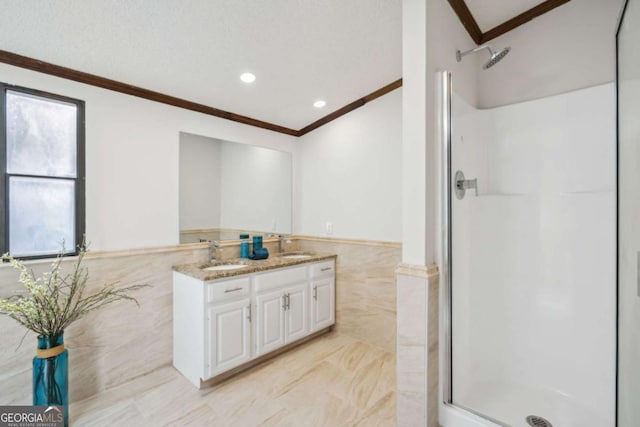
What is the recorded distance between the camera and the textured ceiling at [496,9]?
172 cm

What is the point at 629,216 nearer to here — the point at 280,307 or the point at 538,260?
the point at 538,260

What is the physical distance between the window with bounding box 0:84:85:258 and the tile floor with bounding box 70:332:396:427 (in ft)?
3.52

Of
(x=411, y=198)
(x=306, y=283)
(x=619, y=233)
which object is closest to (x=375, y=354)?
(x=306, y=283)

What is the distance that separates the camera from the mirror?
249cm

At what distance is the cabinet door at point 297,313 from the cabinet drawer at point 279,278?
0.07 metres

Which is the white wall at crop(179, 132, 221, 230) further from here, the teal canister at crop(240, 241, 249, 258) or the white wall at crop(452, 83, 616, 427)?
the white wall at crop(452, 83, 616, 427)

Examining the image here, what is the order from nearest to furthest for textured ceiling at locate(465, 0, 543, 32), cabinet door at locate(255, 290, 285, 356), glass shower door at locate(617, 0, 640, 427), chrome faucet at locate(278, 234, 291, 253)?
1. glass shower door at locate(617, 0, 640, 427)
2. textured ceiling at locate(465, 0, 543, 32)
3. cabinet door at locate(255, 290, 285, 356)
4. chrome faucet at locate(278, 234, 291, 253)

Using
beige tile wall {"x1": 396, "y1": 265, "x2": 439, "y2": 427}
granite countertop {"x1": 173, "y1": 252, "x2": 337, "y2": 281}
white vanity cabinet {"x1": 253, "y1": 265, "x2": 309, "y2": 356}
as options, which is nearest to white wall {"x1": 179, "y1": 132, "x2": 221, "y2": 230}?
granite countertop {"x1": 173, "y1": 252, "x2": 337, "y2": 281}

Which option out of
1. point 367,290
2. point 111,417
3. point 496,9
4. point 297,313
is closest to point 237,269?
point 297,313

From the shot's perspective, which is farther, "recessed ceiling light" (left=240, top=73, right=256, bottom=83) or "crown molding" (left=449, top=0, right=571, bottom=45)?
"recessed ceiling light" (left=240, top=73, right=256, bottom=83)

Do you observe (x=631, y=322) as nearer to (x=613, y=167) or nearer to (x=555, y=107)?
(x=613, y=167)

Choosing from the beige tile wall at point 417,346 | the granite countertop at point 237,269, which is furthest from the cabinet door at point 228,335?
the beige tile wall at point 417,346

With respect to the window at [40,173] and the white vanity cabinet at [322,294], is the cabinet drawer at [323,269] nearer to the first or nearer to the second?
the white vanity cabinet at [322,294]

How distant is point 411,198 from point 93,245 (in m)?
2.14
